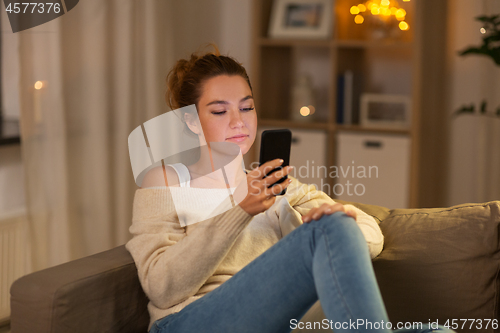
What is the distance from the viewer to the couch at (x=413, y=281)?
1086mm

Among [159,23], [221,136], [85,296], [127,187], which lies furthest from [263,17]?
[85,296]

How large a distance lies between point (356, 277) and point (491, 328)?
47cm

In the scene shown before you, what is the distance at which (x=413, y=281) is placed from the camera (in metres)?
1.20

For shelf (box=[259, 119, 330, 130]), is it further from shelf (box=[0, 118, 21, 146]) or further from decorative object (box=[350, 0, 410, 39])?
shelf (box=[0, 118, 21, 146])

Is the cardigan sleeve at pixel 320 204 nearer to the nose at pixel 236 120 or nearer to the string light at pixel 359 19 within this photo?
the nose at pixel 236 120

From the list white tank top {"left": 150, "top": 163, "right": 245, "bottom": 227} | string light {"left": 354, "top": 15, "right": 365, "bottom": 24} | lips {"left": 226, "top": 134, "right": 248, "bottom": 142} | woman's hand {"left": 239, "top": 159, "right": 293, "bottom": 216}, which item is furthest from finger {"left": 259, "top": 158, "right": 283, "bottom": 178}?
string light {"left": 354, "top": 15, "right": 365, "bottom": 24}

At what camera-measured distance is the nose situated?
1.31 metres

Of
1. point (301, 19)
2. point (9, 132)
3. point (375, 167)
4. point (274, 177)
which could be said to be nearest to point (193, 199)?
point (274, 177)

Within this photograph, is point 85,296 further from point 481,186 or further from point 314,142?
point 481,186

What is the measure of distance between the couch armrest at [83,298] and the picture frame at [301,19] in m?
1.89

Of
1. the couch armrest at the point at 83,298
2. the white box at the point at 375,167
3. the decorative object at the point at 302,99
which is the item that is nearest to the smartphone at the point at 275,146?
the couch armrest at the point at 83,298

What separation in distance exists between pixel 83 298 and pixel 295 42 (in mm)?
2036

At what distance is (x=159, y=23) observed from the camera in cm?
256

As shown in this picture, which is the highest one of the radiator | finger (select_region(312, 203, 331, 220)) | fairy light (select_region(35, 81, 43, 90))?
fairy light (select_region(35, 81, 43, 90))
